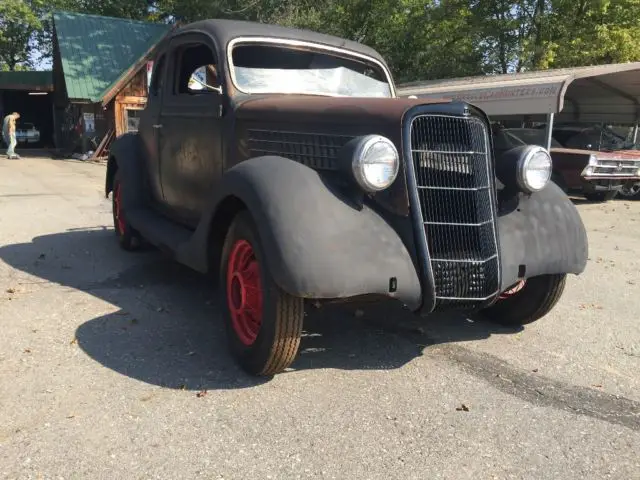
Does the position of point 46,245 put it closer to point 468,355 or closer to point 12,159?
point 468,355

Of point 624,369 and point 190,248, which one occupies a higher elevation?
point 190,248

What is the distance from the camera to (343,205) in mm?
3182

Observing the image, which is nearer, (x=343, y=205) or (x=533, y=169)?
(x=343, y=205)

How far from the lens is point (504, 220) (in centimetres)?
365

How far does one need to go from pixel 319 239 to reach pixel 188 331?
5.34ft

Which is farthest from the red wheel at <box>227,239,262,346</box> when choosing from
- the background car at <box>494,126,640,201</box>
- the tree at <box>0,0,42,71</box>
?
the tree at <box>0,0,42,71</box>

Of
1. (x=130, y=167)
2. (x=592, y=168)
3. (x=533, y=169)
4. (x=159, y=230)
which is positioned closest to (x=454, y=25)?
(x=592, y=168)

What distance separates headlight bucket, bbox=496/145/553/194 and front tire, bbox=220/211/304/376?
166 cm

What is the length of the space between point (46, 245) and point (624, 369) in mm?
6027

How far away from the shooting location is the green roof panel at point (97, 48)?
2238 cm

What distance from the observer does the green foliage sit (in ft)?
69.6

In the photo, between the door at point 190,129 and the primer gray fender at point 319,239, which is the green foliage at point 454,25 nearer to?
the door at point 190,129

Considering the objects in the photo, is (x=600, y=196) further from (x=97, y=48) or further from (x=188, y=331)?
(x=97, y=48)

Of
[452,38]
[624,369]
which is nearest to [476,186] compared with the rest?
[624,369]
